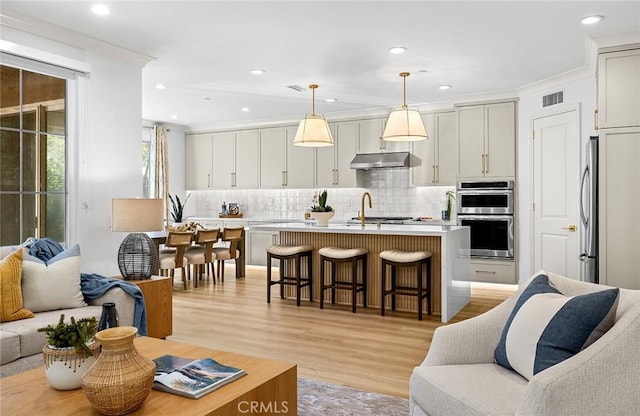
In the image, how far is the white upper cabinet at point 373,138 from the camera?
25.3ft

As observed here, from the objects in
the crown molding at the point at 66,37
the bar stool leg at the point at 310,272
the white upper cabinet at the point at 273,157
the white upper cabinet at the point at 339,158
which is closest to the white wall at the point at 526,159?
the white upper cabinet at the point at 339,158

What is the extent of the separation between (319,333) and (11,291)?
2.38 m

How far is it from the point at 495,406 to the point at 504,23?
340 centimetres

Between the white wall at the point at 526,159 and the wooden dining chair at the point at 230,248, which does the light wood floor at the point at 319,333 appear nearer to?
the white wall at the point at 526,159

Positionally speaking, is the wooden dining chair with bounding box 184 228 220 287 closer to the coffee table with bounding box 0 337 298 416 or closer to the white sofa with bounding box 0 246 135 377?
the white sofa with bounding box 0 246 135 377

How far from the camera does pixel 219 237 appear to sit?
278 inches

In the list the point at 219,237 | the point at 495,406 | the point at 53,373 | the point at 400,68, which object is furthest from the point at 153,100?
the point at 495,406

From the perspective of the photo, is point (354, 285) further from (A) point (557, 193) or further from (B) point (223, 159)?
(B) point (223, 159)

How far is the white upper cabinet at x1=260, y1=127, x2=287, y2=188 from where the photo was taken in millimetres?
8719

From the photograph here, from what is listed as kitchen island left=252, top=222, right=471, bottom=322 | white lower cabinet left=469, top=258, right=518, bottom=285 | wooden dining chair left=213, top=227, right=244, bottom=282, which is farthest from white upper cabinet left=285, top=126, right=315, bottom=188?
white lower cabinet left=469, top=258, right=518, bottom=285

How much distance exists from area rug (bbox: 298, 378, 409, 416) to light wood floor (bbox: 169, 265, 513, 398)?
0.41 feet

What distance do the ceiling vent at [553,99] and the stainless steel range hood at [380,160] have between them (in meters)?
1.99

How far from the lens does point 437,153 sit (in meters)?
7.38

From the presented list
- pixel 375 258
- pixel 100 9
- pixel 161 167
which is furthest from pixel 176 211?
pixel 100 9
